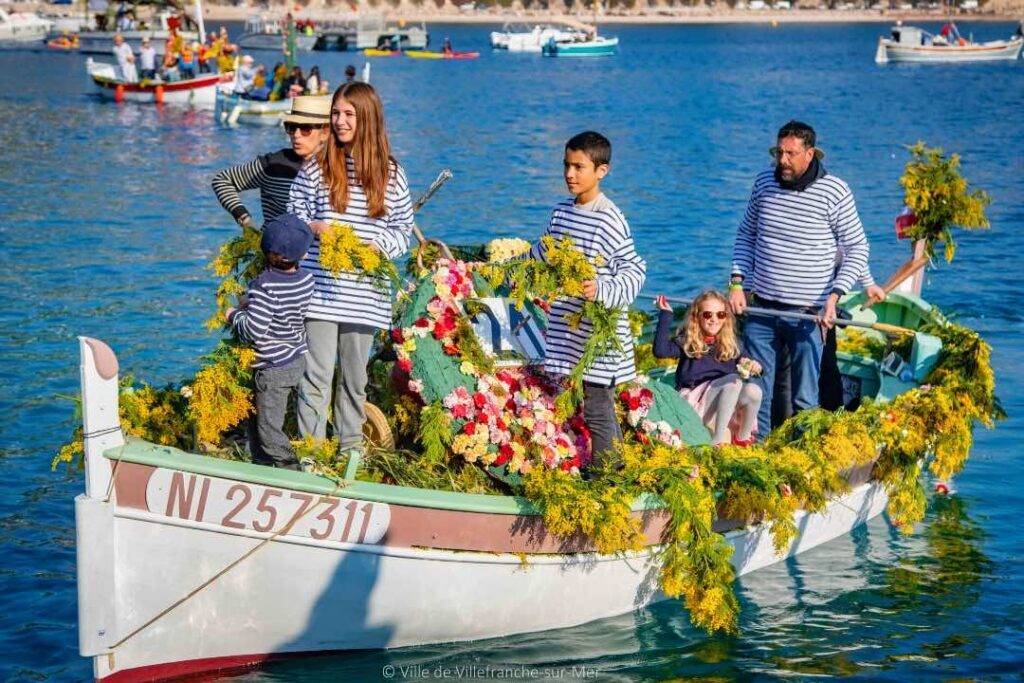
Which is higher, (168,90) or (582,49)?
(582,49)

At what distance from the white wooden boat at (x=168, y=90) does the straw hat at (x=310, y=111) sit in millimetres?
33045

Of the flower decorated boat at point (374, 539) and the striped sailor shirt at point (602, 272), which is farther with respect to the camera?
the striped sailor shirt at point (602, 272)

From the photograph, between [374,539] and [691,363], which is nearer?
[374,539]

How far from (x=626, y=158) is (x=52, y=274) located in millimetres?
17896

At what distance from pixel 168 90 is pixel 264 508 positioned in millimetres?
36020

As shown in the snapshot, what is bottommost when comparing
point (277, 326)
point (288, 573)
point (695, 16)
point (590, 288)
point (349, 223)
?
point (288, 573)

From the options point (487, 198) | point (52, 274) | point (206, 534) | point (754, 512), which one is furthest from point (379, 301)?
point (487, 198)

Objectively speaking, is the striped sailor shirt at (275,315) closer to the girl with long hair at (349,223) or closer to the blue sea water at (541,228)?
the girl with long hair at (349,223)

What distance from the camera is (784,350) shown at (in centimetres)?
903

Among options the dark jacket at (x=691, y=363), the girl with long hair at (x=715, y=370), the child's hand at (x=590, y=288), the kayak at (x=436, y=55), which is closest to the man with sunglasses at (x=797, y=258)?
the girl with long hair at (x=715, y=370)

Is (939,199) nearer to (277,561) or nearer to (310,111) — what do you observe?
(310,111)

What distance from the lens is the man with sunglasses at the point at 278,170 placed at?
7594 mm

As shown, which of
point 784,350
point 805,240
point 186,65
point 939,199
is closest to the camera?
point 805,240

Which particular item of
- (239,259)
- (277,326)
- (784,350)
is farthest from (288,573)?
(784,350)
